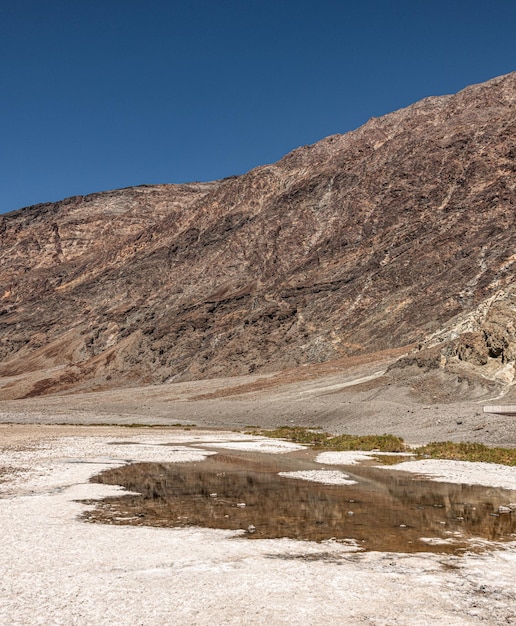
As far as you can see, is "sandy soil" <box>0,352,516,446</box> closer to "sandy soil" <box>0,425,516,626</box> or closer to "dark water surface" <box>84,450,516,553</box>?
"dark water surface" <box>84,450,516,553</box>

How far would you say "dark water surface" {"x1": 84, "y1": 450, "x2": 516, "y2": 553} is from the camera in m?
12.9

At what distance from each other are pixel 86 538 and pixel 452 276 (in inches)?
3256

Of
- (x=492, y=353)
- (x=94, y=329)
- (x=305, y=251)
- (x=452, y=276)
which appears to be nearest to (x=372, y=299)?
(x=452, y=276)

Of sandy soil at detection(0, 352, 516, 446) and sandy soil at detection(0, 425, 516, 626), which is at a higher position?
sandy soil at detection(0, 425, 516, 626)

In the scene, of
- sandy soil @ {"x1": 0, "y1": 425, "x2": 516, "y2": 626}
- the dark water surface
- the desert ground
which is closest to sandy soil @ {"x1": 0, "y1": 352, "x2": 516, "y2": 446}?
the dark water surface

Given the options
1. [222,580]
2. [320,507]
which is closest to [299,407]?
[320,507]

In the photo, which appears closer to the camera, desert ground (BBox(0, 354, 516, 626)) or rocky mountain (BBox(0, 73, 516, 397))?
desert ground (BBox(0, 354, 516, 626))

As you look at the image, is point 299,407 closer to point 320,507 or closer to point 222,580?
point 320,507

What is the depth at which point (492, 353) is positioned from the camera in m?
51.1

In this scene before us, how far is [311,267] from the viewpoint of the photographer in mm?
108312

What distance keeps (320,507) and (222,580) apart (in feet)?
21.3

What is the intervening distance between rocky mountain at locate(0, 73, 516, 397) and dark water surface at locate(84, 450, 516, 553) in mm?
38292

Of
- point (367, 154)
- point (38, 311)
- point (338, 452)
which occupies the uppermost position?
point (367, 154)

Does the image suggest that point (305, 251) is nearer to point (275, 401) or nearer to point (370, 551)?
point (275, 401)
